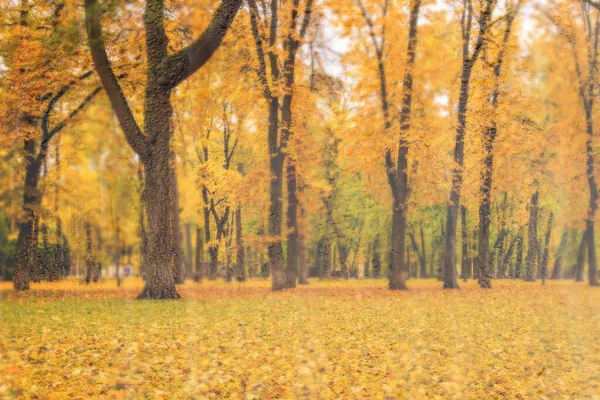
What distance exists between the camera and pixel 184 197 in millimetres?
37906

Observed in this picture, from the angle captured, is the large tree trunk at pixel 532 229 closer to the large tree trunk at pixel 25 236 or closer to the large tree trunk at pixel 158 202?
the large tree trunk at pixel 158 202

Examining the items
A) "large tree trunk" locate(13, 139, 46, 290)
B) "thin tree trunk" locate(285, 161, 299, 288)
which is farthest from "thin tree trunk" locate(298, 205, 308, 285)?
"large tree trunk" locate(13, 139, 46, 290)

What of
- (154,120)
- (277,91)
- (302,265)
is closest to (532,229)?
(302,265)

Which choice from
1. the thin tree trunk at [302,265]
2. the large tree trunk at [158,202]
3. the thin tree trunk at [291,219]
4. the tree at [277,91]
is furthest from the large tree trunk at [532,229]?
the large tree trunk at [158,202]

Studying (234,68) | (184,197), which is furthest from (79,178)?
(234,68)

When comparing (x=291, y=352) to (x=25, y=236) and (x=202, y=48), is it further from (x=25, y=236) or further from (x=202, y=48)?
(x=25, y=236)

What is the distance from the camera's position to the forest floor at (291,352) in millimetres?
6633

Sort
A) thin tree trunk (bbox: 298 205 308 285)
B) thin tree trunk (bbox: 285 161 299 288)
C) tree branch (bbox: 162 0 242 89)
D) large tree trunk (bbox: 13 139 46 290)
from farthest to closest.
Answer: thin tree trunk (bbox: 298 205 308 285) < thin tree trunk (bbox: 285 161 299 288) < large tree trunk (bbox: 13 139 46 290) < tree branch (bbox: 162 0 242 89)

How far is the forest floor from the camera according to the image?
6633 mm

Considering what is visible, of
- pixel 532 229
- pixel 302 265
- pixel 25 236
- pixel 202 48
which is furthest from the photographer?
pixel 532 229

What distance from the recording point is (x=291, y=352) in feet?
28.9

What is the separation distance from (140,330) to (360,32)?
16.7 meters

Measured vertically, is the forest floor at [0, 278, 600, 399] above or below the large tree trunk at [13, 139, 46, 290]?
below

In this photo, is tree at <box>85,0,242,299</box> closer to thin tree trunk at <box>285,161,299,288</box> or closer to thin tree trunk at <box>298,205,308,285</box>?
thin tree trunk at <box>285,161,299,288</box>
